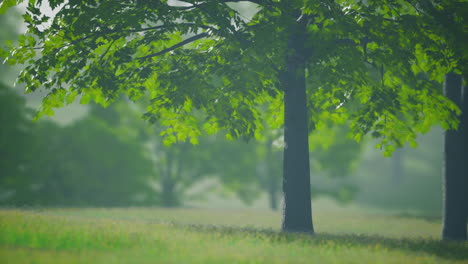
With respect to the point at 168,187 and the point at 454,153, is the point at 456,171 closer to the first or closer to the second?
the point at 454,153

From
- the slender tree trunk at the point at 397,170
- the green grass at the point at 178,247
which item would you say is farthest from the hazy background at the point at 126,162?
the slender tree trunk at the point at 397,170

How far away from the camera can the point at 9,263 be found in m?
6.64

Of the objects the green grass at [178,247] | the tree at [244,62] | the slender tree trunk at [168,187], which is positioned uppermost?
the tree at [244,62]

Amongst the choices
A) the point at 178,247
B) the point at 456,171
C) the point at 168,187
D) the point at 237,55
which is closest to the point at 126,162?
the point at 168,187

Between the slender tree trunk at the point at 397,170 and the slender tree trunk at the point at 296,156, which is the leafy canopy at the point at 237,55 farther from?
the slender tree trunk at the point at 397,170

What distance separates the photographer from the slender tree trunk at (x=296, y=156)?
11602mm

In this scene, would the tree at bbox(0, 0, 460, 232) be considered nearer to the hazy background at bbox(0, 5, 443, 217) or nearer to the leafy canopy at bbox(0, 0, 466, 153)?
the leafy canopy at bbox(0, 0, 466, 153)

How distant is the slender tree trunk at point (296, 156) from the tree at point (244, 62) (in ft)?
0.09

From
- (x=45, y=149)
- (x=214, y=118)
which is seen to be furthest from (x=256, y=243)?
(x=45, y=149)

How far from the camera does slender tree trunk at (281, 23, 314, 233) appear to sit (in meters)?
11.6

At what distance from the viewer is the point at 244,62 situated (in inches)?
403

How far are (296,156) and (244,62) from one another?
3.03 meters

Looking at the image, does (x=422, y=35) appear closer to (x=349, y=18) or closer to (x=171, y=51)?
(x=349, y=18)

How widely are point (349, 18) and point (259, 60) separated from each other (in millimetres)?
2287
